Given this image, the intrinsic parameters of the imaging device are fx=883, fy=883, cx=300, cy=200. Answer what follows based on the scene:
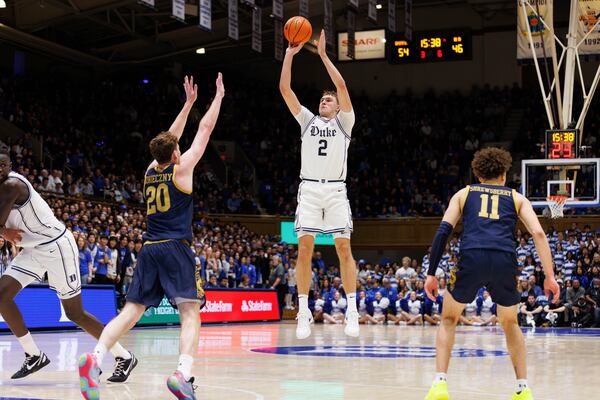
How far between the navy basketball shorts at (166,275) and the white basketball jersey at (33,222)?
1.73m

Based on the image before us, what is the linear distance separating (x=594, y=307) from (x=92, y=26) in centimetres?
2350

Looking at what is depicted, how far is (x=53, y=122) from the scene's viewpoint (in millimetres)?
36000

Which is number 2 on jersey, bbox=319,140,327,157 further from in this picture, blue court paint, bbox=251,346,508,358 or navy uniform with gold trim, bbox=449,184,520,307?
blue court paint, bbox=251,346,508,358

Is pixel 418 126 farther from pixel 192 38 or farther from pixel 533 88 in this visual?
pixel 192 38

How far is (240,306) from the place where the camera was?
26031mm

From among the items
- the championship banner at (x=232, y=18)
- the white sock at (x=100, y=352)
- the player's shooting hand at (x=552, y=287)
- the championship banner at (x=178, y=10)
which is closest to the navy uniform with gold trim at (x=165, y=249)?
the white sock at (x=100, y=352)

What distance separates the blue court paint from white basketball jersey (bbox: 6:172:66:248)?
17.3ft

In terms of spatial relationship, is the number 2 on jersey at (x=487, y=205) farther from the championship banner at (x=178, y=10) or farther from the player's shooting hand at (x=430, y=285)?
the championship banner at (x=178, y=10)

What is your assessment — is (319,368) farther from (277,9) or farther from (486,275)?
(277,9)

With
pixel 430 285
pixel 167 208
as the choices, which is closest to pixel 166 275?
pixel 167 208

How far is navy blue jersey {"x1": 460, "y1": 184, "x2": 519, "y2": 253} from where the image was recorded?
7.49m

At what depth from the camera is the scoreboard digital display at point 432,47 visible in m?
36.3

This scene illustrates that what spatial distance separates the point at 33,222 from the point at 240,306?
56.2 feet

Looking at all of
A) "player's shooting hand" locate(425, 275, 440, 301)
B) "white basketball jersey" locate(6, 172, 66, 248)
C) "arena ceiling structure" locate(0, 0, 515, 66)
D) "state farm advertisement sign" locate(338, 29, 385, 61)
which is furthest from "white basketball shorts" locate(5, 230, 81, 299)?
"state farm advertisement sign" locate(338, 29, 385, 61)
